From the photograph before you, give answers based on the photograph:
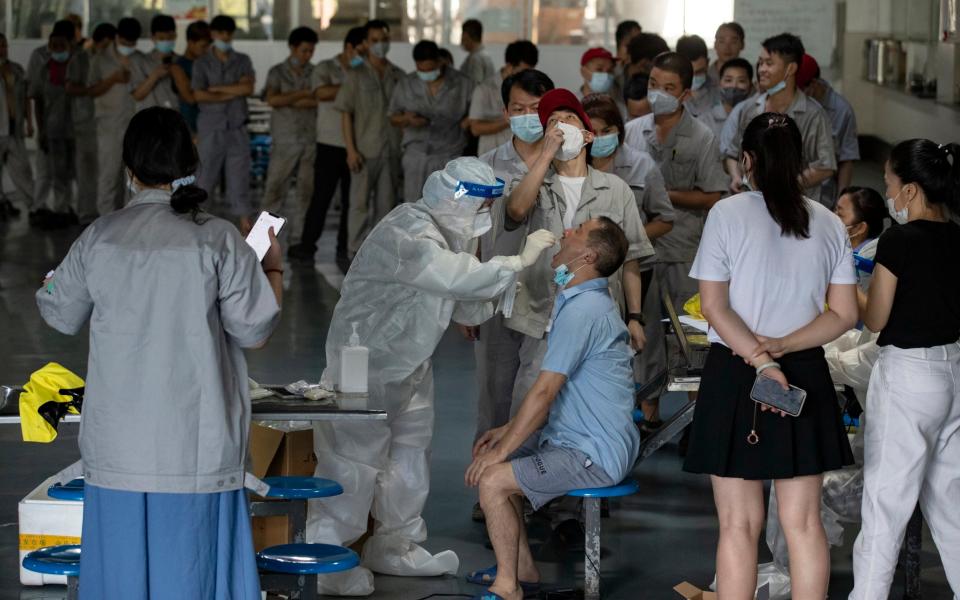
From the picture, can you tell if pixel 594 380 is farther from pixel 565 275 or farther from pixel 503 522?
pixel 503 522

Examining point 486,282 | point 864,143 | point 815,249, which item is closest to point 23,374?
point 486,282

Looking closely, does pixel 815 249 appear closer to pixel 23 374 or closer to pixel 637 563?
pixel 637 563

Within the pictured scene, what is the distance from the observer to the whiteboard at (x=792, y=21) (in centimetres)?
941

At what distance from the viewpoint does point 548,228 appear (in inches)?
186

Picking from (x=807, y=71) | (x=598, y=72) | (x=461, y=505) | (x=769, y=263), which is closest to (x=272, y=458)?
(x=461, y=505)

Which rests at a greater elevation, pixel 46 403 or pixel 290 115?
pixel 290 115

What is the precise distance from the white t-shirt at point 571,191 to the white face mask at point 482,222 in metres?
0.43

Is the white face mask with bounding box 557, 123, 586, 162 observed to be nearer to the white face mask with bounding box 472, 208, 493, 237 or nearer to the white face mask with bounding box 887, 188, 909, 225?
the white face mask with bounding box 472, 208, 493, 237

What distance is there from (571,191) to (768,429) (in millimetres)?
1427

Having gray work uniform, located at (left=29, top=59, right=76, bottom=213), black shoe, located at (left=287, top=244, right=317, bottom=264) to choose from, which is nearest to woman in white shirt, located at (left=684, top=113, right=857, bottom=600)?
black shoe, located at (left=287, top=244, right=317, bottom=264)

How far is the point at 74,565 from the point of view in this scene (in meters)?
3.63

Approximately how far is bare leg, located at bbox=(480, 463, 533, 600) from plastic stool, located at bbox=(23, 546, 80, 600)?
1.12 meters

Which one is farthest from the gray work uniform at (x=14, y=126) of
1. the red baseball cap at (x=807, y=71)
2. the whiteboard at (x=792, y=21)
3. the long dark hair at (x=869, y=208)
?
the long dark hair at (x=869, y=208)

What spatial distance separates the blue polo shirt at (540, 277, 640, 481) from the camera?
161 inches
